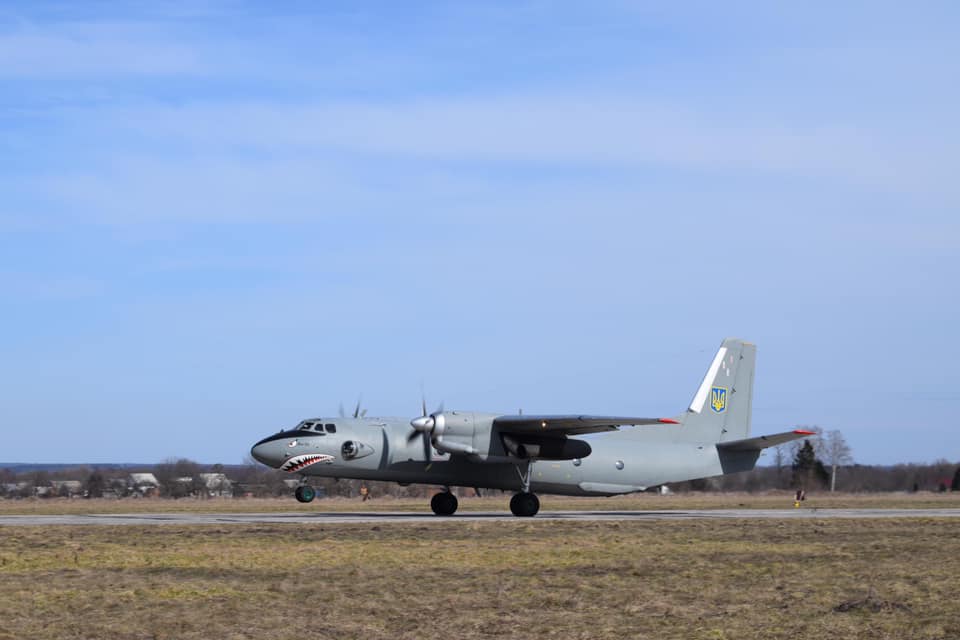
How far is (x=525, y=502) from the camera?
37750mm

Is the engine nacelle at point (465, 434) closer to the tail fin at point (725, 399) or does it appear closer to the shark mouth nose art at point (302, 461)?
the shark mouth nose art at point (302, 461)

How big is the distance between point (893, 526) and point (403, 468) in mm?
14761

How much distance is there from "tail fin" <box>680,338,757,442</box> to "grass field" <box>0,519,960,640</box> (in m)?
12.1

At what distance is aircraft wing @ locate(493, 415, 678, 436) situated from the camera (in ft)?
116

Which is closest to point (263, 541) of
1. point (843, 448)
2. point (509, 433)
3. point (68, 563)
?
point (68, 563)

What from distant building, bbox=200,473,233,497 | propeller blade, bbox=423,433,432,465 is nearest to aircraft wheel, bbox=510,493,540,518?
propeller blade, bbox=423,433,432,465

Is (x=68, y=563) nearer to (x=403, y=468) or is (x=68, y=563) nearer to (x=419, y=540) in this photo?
(x=419, y=540)

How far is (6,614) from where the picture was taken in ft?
51.5

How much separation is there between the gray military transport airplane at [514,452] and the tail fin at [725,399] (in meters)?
0.10

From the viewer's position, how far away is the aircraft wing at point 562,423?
35219mm

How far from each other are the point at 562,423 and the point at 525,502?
340cm

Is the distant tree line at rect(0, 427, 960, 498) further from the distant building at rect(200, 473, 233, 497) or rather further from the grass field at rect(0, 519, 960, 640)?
the grass field at rect(0, 519, 960, 640)

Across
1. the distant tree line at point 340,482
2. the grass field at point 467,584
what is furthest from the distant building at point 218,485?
the grass field at point 467,584

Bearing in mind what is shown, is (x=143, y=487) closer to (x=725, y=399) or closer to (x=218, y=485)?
(x=218, y=485)
